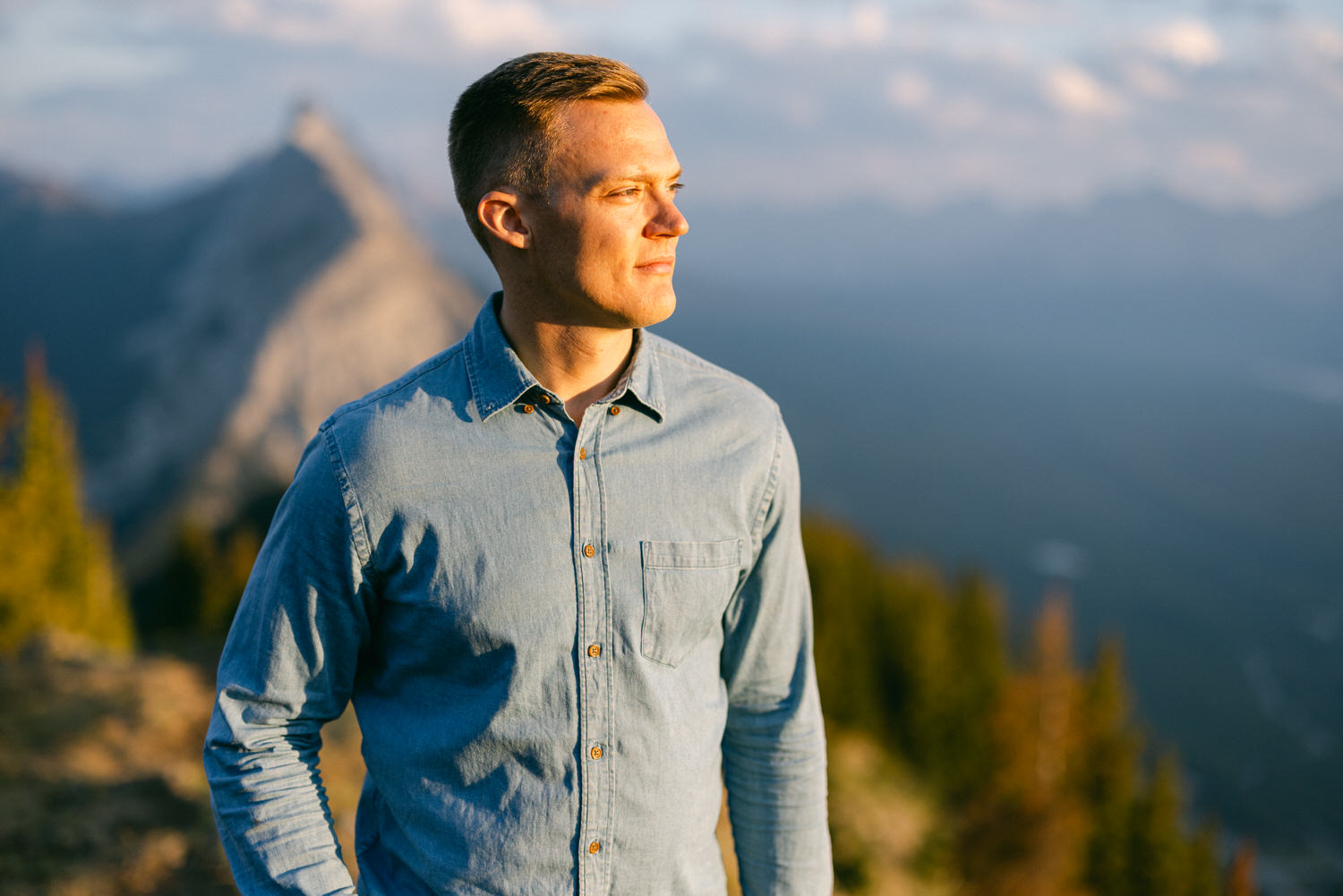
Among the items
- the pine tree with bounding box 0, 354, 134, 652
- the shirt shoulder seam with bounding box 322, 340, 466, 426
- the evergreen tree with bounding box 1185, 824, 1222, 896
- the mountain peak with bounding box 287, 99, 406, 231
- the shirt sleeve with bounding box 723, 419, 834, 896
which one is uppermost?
the mountain peak with bounding box 287, 99, 406, 231

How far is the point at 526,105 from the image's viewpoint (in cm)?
238

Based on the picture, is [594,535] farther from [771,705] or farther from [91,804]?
[91,804]

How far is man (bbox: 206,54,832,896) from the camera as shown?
2350 mm

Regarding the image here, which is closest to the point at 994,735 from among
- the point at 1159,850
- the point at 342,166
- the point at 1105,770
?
the point at 1105,770

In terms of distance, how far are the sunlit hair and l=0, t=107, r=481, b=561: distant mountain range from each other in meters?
89.7

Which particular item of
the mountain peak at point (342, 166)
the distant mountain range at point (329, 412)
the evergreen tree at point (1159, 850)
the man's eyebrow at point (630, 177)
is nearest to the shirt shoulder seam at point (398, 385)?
the man's eyebrow at point (630, 177)

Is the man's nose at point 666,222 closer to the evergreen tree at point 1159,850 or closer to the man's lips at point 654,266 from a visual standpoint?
the man's lips at point 654,266

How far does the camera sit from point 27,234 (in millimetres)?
157500

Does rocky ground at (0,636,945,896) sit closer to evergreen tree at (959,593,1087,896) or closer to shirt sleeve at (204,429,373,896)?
shirt sleeve at (204,429,373,896)

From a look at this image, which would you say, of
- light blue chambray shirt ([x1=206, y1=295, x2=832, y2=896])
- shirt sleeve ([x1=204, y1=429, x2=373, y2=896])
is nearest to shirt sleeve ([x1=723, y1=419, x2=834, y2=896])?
light blue chambray shirt ([x1=206, y1=295, x2=832, y2=896])

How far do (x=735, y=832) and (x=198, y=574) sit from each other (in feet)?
161

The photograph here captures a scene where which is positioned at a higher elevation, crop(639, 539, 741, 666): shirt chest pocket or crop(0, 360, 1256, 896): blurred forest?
crop(639, 539, 741, 666): shirt chest pocket

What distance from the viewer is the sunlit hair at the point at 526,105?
237cm

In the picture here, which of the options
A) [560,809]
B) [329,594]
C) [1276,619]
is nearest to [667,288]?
[329,594]
